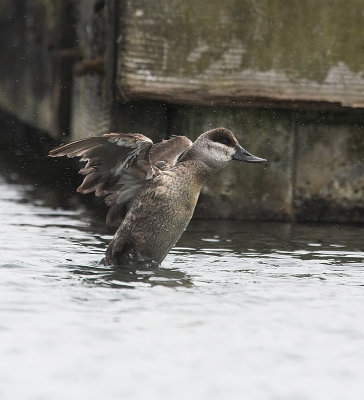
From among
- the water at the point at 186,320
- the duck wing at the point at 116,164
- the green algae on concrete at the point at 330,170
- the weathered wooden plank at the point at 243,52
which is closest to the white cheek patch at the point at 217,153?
the duck wing at the point at 116,164

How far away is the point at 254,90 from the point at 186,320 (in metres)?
3.85

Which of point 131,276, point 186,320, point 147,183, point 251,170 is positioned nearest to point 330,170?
point 251,170

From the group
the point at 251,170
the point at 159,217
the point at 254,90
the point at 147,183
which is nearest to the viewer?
the point at 159,217

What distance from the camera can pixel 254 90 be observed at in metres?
8.99

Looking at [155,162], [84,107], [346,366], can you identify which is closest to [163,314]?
[346,366]

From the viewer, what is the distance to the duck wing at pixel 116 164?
7.01m

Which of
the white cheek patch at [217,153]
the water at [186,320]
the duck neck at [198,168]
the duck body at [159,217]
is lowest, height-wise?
the water at [186,320]

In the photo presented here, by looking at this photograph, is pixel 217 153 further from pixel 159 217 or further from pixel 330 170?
pixel 330 170

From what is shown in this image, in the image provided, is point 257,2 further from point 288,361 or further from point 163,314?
point 288,361

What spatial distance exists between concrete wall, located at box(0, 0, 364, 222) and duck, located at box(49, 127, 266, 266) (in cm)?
160

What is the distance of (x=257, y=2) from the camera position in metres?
9.02

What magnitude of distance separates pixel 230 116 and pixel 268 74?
1.71ft

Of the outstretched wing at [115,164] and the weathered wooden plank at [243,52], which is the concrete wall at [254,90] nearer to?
the weathered wooden plank at [243,52]

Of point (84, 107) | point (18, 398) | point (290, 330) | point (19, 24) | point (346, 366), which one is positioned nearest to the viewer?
point (18, 398)
